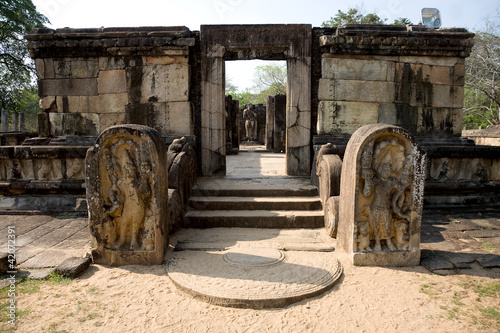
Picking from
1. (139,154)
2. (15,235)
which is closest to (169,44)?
(139,154)

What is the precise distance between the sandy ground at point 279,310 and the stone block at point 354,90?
377cm

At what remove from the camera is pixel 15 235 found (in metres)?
4.25

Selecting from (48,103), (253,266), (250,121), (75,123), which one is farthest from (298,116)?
(250,121)

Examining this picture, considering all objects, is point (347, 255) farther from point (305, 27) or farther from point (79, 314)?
point (305, 27)

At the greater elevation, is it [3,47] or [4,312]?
[3,47]

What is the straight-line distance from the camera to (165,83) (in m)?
6.21

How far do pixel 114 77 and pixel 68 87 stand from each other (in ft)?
3.01

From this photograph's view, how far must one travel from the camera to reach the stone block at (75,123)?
6387 mm

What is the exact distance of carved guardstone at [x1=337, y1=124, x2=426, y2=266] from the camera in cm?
332

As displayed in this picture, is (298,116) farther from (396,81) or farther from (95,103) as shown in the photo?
(95,103)

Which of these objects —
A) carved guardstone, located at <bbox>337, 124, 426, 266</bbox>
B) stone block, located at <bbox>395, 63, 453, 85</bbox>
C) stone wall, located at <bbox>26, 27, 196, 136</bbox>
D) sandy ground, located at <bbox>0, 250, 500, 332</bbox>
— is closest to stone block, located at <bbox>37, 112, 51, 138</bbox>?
stone wall, located at <bbox>26, 27, 196, 136</bbox>

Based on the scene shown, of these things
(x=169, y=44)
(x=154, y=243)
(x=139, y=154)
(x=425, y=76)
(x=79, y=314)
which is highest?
(x=169, y=44)

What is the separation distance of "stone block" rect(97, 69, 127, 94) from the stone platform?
11.1 feet

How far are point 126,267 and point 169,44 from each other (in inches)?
161
